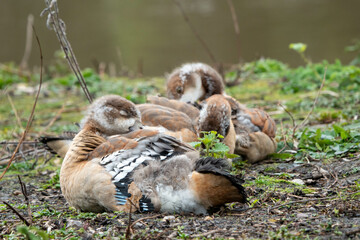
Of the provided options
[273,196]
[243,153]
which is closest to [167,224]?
[273,196]

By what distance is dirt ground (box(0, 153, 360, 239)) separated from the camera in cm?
374

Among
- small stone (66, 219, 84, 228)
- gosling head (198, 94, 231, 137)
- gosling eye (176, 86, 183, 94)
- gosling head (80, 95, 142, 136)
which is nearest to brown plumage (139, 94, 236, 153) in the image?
gosling head (198, 94, 231, 137)

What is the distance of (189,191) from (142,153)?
615 mm

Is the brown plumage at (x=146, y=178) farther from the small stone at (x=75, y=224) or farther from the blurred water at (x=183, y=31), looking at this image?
the blurred water at (x=183, y=31)

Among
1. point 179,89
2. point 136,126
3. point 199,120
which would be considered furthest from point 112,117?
point 179,89

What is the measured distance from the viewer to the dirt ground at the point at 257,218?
12.3ft

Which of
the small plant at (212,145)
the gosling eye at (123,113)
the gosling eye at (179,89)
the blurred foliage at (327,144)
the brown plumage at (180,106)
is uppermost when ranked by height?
the gosling eye at (123,113)

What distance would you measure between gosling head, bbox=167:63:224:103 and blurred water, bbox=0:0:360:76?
290 inches

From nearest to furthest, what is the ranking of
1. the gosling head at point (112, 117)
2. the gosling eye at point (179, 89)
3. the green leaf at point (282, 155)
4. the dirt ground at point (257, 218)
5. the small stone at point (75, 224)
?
the dirt ground at point (257, 218) → the small stone at point (75, 224) → the gosling head at point (112, 117) → the green leaf at point (282, 155) → the gosling eye at point (179, 89)

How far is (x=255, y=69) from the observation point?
13453 millimetres

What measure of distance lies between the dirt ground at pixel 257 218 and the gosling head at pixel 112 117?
2.98 feet

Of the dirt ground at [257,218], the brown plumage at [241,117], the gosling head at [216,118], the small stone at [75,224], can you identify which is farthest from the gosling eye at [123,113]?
the brown plumage at [241,117]

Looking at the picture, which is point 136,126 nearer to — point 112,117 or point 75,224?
point 112,117

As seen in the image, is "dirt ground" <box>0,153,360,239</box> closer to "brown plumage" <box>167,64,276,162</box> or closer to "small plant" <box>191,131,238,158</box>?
"small plant" <box>191,131,238,158</box>
